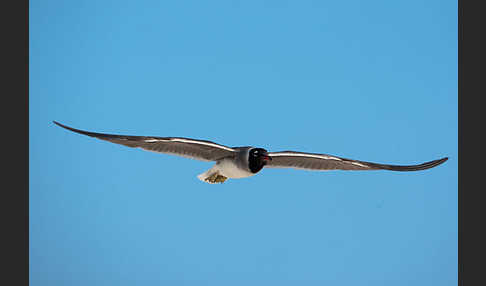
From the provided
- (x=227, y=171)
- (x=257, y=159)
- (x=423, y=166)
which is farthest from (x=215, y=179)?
(x=423, y=166)

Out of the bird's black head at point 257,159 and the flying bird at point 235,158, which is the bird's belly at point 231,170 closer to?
the flying bird at point 235,158

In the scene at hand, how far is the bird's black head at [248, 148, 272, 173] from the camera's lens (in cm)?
600

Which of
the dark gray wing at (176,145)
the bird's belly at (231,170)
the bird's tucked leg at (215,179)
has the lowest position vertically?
the bird's tucked leg at (215,179)

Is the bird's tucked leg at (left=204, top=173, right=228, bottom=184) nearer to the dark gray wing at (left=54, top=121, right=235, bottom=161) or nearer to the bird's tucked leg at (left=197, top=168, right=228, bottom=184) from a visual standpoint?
the bird's tucked leg at (left=197, top=168, right=228, bottom=184)

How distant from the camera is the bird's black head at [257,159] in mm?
5996

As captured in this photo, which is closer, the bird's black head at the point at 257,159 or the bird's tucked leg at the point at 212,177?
the bird's black head at the point at 257,159

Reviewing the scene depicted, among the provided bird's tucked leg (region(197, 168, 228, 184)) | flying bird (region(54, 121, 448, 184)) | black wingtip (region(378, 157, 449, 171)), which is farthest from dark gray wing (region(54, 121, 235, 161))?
black wingtip (region(378, 157, 449, 171))

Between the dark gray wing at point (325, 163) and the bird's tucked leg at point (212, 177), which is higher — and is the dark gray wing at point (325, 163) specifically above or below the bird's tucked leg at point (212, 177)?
above

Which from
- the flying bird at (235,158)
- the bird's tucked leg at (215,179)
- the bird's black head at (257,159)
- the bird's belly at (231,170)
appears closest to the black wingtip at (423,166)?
the flying bird at (235,158)

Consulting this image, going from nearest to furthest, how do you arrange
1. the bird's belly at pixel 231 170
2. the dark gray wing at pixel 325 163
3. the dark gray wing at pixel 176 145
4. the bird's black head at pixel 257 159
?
the dark gray wing at pixel 176 145, the bird's black head at pixel 257 159, the bird's belly at pixel 231 170, the dark gray wing at pixel 325 163

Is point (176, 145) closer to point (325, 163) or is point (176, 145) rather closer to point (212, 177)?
point (212, 177)

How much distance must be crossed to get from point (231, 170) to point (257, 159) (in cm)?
36

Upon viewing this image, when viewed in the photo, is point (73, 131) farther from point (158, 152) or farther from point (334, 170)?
point (334, 170)

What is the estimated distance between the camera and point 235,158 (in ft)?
20.1
